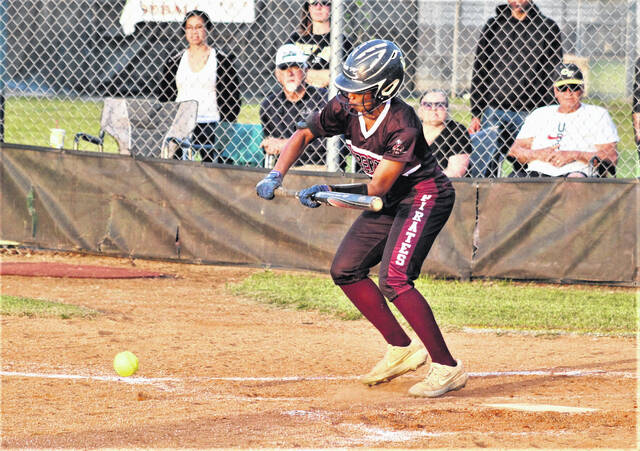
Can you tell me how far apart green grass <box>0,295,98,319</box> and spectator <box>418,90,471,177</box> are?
3444 millimetres

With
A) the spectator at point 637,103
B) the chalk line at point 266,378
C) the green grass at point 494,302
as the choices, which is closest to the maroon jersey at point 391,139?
the chalk line at point 266,378

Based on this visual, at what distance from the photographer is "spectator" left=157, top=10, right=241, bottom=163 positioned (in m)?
9.12

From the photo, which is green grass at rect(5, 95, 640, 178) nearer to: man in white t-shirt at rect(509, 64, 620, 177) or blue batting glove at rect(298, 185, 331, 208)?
man in white t-shirt at rect(509, 64, 620, 177)

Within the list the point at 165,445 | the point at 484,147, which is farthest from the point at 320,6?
the point at 165,445

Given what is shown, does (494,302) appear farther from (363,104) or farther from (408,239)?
(363,104)

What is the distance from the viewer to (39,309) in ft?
22.5

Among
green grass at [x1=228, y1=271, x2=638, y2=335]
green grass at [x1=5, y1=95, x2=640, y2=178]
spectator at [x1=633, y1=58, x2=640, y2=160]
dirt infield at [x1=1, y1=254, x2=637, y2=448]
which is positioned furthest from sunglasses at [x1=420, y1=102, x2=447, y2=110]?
green grass at [x1=5, y1=95, x2=640, y2=178]

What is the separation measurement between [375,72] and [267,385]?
1.79m

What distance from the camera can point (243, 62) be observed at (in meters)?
15.1

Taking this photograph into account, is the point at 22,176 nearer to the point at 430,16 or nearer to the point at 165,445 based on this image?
the point at 165,445

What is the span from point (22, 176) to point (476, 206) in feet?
14.4

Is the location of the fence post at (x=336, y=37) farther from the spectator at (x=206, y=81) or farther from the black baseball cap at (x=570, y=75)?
the black baseball cap at (x=570, y=75)

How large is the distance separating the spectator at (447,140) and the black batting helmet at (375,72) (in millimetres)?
3669

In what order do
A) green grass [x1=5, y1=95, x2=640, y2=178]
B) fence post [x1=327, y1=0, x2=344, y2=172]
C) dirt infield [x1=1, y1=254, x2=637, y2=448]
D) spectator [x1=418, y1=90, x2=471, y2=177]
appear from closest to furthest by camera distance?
1. dirt infield [x1=1, y1=254, x2=637, y2=448]
2. fence post [x1=327, y1=0, x2=344, y2=172]
3. spectator [x1=418, y1=90, x2=471, y2=177]
4. green grass [x1=5, y1=95, x2=640, y2=178]
